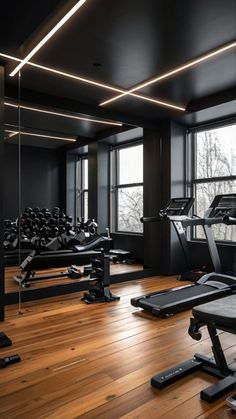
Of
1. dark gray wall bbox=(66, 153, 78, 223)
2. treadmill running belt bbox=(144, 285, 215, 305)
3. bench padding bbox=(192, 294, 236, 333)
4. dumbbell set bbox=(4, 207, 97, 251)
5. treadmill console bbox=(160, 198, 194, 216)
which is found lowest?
treadmill running belt bbox=(144, 285, 215, 305)

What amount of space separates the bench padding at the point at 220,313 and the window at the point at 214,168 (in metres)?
3.23

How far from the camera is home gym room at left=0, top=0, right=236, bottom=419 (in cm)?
199

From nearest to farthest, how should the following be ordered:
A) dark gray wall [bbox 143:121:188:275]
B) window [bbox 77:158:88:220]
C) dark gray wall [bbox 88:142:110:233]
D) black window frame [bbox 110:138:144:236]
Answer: dark gray wall [bbox 143:121:188:275] < window [bbox 77:158:88:220] < dark gray wall [bbox 88:142:110:233] < black window frame [bbox 110:138:144:236]

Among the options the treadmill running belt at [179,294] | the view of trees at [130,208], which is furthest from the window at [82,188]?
the treadmill running belt at [179,294]

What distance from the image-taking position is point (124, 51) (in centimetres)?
312

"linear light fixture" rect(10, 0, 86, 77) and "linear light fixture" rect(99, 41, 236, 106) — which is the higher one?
"linear light fixture" rect(99, 41, 236, 106)

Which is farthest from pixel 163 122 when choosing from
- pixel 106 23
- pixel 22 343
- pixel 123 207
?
pixel 22 343

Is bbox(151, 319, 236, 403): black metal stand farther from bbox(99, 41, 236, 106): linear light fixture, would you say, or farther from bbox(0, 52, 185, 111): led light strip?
bbox(0, 52, 185, 111): led light strip

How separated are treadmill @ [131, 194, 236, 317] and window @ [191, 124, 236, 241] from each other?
112cm

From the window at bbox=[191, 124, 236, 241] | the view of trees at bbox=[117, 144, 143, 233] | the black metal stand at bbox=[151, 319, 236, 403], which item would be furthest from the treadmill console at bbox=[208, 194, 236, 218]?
the view of trees at bbox=[117, 144, 143, 233]

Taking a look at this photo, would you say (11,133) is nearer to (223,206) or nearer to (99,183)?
(99,183)

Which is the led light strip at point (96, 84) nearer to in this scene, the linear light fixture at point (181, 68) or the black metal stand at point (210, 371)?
the linear light fixture at point (181, 68)

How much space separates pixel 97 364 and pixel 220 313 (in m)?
1.05

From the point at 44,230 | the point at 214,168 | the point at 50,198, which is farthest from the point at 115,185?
the point at 44,230
